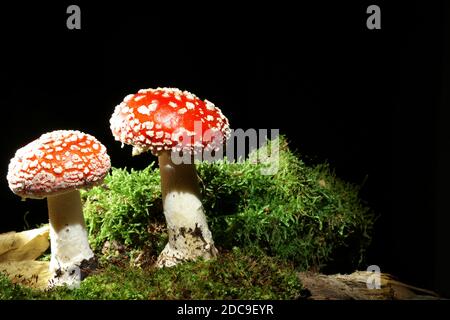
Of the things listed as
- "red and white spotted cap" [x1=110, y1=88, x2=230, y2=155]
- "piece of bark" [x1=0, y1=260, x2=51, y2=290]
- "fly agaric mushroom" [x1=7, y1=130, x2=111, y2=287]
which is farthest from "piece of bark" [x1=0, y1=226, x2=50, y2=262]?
"red and white spotted cap" [x1=110, y1=88, x2=230, y2=155]

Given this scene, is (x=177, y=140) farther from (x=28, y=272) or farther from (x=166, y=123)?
(x=28, y=272)

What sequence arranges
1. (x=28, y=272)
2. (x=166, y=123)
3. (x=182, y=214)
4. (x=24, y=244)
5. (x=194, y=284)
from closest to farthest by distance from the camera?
(x=194, y=284) → (x=166, y=123) → (x=182, y=214) → (x=28, y=272) → (x=24, y=244)

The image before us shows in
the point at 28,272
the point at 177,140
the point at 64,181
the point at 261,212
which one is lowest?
the point at 28,272

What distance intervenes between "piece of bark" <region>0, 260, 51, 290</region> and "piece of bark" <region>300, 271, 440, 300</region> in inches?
53.9

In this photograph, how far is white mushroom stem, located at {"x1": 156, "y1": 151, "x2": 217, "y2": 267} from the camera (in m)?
2.54

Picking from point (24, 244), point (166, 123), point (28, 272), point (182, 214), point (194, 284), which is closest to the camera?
point (194, 284)

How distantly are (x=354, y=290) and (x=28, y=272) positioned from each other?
1.72 meters

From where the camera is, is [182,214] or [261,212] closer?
[182,214]

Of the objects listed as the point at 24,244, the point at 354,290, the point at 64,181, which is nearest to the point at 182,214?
the point at 64,181

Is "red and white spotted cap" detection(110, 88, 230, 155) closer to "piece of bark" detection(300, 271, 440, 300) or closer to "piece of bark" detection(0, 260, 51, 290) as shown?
"piece of bark" detection(300, 271, 440, 300)

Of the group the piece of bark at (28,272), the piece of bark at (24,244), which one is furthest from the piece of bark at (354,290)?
the piece of bark at (24,244)

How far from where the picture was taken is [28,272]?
275cm

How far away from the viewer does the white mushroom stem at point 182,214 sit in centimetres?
254

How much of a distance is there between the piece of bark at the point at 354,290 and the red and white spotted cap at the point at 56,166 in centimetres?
114
